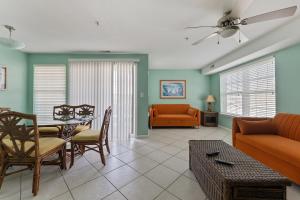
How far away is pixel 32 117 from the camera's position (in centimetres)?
158

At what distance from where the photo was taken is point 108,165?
237 centimetres

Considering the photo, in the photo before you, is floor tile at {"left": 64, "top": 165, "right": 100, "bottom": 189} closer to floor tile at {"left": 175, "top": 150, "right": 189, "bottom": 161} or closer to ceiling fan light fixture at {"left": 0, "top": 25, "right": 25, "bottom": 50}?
floor tile at {"left": 175, "top": 150, "right": 189, "bottom": 161}

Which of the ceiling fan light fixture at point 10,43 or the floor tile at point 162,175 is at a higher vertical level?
the ceiling fan light fixture at point 10,43

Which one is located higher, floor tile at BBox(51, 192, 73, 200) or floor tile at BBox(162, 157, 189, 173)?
floor tile at BBox(162, 157, 189, 173)

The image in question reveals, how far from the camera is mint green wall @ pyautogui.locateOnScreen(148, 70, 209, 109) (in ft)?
20.0

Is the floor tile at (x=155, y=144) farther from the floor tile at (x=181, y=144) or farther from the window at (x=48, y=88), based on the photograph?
the window at (x=48, y=88)

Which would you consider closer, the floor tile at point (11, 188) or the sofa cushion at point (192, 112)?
the floor tile at point (11, 188)

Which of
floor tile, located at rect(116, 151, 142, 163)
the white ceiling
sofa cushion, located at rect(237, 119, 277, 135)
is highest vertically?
the white ceiling

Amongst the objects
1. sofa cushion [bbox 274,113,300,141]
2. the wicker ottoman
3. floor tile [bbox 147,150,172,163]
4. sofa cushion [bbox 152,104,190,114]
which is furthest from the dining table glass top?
sofa cushion [bbox 152,104,190,114]

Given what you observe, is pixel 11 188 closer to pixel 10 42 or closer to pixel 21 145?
pixel 21 145

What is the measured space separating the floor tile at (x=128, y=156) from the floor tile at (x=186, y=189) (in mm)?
988

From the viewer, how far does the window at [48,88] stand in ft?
12.8

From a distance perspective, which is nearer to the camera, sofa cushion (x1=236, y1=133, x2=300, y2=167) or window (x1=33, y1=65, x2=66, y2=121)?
sofa cushion (x1=236, y1=133, x2=300, y2=167)

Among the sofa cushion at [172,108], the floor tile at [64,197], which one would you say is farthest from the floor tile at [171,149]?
the sofa cushion at [172,108]
